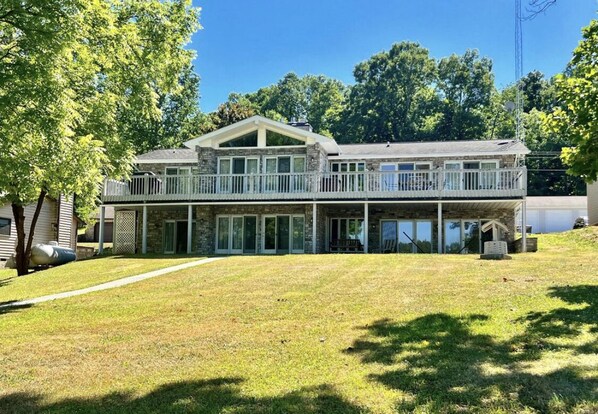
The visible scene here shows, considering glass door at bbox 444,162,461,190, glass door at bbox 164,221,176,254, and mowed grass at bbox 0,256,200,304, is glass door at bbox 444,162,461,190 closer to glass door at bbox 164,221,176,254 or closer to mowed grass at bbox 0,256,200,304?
mowed grass at bbox 0,256,200,304

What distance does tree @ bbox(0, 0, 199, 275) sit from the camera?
28.4ft

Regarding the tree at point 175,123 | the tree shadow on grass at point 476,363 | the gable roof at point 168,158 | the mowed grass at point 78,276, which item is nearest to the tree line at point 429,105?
the tree at point 175,123

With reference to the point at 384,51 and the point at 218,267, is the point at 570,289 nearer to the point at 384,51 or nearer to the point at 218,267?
the point at 218,267

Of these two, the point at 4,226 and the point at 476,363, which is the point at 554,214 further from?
the point at 476,363

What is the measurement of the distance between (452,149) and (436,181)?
2.90 metres

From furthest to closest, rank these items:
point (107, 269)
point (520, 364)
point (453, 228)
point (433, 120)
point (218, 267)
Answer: point (433, 120) → point (453, 228) → point (107, 269) → point (218, 267) → point (520, 364)

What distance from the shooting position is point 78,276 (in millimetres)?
16641

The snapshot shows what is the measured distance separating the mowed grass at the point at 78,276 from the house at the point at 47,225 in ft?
27.9

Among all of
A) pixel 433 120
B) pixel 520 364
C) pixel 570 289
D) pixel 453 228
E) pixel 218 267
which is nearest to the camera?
pixel 520 364

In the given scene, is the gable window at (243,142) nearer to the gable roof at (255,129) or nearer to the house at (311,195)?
the house at (311,195)

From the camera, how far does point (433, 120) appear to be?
5503 cm

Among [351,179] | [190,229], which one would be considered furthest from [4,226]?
[351,179]

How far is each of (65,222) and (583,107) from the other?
28311 mm

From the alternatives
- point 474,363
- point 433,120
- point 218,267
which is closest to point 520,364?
point 474,363
